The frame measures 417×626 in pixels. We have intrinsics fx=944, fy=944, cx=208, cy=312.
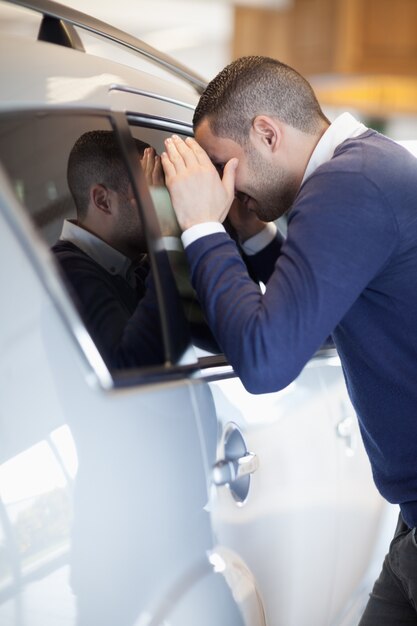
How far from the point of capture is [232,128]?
1.63m

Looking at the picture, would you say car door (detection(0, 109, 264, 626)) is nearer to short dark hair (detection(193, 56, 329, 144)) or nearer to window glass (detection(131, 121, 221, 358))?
window glass (detection(131, 121, 221, 358))

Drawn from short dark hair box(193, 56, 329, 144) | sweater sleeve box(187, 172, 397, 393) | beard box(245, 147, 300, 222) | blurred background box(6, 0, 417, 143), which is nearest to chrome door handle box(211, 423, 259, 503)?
sweater sleeve box(187, 172, 397, 393)

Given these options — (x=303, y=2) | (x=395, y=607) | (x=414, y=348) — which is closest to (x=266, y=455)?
(x=414, y=348)

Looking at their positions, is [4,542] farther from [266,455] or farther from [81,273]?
[266,455]

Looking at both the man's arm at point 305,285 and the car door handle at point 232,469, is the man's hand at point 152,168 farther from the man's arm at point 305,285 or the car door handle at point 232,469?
the car door handle at point 232,469

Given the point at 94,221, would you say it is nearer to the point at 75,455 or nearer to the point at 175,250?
the point at 175,250

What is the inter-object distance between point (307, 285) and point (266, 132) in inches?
14.7

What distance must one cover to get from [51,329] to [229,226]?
781 mm

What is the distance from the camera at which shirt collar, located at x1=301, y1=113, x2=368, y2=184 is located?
161cm

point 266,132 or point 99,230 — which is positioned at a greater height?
point 266,132

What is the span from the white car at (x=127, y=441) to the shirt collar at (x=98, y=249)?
0.03 meters

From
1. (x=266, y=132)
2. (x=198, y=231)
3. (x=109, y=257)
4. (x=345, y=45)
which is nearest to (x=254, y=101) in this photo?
(x=266, y=132)

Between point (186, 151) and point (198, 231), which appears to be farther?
point (186, 151)

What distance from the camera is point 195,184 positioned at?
1569 mm
